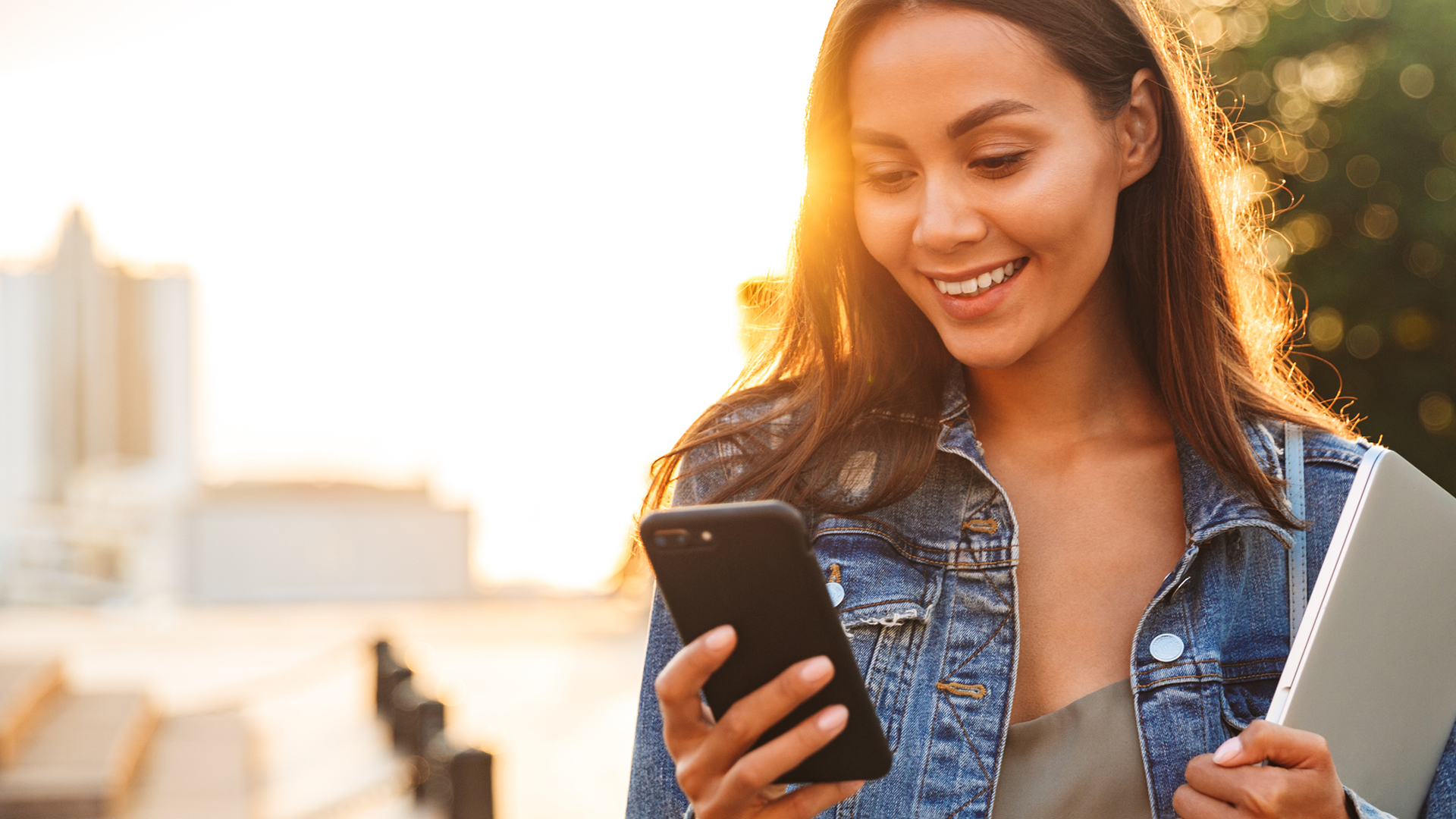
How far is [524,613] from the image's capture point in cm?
1695

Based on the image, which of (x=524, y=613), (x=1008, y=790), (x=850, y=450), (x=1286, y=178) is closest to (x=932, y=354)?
(x=850, y=450)

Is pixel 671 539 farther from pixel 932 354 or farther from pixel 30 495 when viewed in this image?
pixel 30 495

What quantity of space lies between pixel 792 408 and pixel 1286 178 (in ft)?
24.0

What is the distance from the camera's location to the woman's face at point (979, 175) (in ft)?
5.70

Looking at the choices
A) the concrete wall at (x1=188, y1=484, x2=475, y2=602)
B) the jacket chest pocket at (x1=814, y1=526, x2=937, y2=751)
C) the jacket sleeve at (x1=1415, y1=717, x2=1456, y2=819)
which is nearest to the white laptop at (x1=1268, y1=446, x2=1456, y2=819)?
the jacket sleeve at (x1=1415, y1=717, x2=1456, y2=819)

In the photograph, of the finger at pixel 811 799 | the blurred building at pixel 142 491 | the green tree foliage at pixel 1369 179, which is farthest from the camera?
the blurred building at pixel 142 491

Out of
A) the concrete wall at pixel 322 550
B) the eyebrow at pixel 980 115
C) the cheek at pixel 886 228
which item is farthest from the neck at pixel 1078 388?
the concrete wall at pixel 322 550

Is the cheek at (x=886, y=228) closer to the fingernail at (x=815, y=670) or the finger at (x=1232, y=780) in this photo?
the fingernail at (x=815, y=670)

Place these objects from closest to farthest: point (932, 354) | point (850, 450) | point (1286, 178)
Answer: point (850, 450) → point (932, 354) → point (1286, 178)

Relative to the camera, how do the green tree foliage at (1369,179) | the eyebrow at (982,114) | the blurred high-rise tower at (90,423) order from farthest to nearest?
1. the blurred high-rise tower at (90,423)
2. the green tree foliage at (1369,179)
3. the eyebrow at (982,114)

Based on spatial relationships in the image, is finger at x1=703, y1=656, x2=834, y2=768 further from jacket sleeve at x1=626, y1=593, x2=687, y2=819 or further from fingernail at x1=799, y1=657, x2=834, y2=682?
jacket sleeve at x1=626, y1=593, x2=687, y2=819

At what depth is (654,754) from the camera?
182 centimetres

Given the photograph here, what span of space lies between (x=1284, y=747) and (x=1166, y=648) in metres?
0.33

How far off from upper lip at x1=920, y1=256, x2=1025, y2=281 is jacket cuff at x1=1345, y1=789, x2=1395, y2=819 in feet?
2.72
